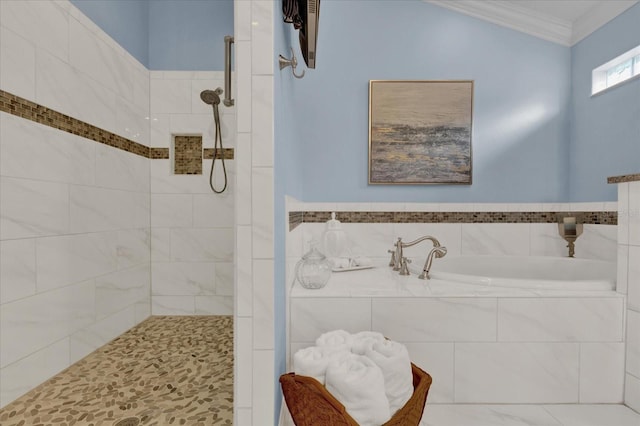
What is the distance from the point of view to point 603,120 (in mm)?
2289

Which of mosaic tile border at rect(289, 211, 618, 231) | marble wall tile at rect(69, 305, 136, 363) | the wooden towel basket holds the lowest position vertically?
marble wall tile at rect(69, 305, 136, 363)

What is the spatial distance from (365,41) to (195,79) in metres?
1.35

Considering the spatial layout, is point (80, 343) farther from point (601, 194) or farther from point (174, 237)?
point (601, 194)

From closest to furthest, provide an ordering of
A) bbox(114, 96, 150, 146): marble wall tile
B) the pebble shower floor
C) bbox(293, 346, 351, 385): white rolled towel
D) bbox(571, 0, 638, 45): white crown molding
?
bbox(293, 346, 351, 385): white rolled towel → the pebble shower floor → bbox(571, 0, 638, 45): white crown molding → bbox(114, 96, 150, 146): marble wall tile

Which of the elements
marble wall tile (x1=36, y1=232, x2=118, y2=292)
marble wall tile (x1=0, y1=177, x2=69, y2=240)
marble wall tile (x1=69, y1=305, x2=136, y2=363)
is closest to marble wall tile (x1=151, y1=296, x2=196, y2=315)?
marble wall tile (x1=69, y1=305, x2=136, y2=363)

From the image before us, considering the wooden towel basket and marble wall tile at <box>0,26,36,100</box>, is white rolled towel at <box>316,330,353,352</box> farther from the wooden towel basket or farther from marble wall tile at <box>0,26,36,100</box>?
marble wall tile at <box>0,26,36,100</box>

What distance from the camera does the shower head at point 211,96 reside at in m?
2.41

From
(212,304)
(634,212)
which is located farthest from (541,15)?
(212,304)

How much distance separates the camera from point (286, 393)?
1.11 meters

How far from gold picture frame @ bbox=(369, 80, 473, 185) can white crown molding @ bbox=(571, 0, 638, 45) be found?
85cm

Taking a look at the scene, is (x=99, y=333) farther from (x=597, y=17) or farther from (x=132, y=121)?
(x=597, y=17)

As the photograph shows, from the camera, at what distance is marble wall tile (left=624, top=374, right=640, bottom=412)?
145cm

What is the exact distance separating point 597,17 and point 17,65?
347 cm

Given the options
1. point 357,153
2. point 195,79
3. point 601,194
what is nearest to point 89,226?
point 195,79
